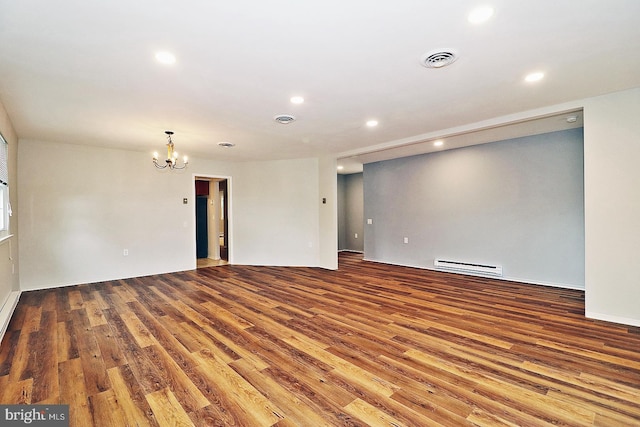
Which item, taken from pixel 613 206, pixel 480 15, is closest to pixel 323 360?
pixel 480 15

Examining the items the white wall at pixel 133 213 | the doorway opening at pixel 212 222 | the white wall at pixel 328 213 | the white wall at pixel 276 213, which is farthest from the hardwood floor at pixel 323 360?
the doorway opening at pixel 212 222

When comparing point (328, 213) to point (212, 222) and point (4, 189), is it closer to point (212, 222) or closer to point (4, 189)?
point (212, 222)

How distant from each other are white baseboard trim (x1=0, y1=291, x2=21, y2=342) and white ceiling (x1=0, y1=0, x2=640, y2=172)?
2398mm

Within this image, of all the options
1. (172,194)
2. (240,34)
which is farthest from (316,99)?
(172,194)

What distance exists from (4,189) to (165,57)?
3431mm

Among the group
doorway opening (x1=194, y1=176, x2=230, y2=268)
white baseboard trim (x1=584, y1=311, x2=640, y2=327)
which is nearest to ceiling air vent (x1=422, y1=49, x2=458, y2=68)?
white baseboard trim (x1=584, y1=311, x2=640, y2=327)

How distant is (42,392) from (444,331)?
3.47 m

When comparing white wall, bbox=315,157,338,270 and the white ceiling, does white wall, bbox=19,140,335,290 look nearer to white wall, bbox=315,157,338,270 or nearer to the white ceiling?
white wall, bbox=315,157,338,270

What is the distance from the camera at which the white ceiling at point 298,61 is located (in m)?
1.88

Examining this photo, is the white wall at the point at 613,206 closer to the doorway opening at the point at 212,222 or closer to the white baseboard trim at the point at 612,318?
the white baseboard trim at the point at 612,318

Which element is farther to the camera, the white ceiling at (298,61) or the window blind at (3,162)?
the window blind at (3,162)

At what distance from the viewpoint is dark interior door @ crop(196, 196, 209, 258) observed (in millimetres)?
8492

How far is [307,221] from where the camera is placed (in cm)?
694

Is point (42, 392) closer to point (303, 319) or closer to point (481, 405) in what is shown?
point (303, 319)
